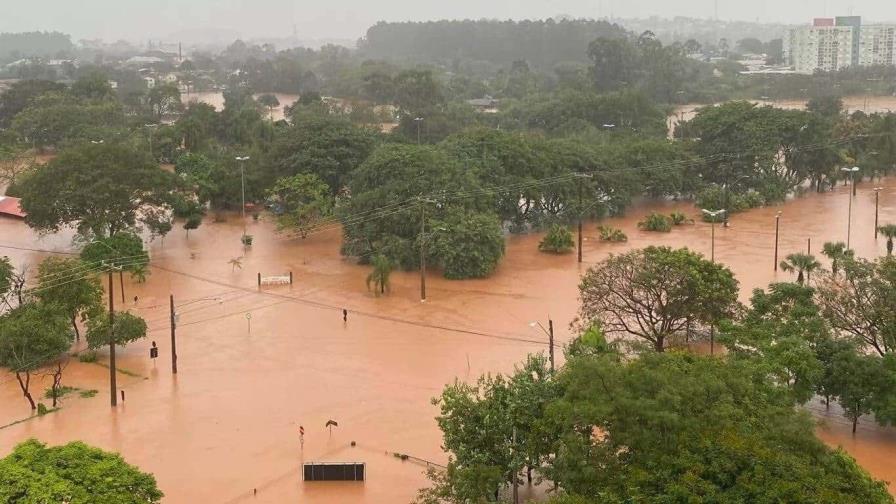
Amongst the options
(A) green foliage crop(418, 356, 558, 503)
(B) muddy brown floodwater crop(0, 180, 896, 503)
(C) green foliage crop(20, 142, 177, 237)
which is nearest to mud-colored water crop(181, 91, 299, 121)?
(C) green foliage crop(20, 142, 177, 237)

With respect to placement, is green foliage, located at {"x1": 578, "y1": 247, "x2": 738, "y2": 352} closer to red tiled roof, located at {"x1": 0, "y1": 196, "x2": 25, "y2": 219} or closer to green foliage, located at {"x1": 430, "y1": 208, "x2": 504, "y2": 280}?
green foliage, located at {"x1": 430, "y1": 208, "x2": 504, "y2": 280}

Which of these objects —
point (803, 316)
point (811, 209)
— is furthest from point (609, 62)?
point (803, 316)

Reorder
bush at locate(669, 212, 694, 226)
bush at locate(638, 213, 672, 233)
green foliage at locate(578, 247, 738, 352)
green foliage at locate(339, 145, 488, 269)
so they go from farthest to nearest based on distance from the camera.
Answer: bush at locate(669, 212, 694, 226) → bush at locate(638, 213, 672, 233) → green foliage at locate(339, 145, 488, 269) → green foliage at locate(578, 247, 738, 352)

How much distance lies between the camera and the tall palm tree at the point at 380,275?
28172 millimetres

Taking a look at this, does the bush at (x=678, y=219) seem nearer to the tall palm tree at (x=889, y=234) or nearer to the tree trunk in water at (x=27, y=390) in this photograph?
the tall palm tree at (x=889, y=234)

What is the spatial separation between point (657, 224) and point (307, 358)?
667 inches

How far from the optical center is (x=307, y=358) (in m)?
23.0

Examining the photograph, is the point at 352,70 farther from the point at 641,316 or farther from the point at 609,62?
the point at 641,316

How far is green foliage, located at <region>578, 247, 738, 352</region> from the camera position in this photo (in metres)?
21.4

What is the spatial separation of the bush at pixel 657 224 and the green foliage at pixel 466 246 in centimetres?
805

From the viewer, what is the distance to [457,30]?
133 metres

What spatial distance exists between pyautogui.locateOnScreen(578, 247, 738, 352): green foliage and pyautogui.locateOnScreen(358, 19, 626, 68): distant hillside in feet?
303

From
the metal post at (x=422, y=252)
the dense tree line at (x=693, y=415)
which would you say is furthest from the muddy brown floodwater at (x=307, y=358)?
the dense tree line at (x=693, y=415)

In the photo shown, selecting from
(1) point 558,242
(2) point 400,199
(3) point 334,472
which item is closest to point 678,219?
(1) point 558,242
